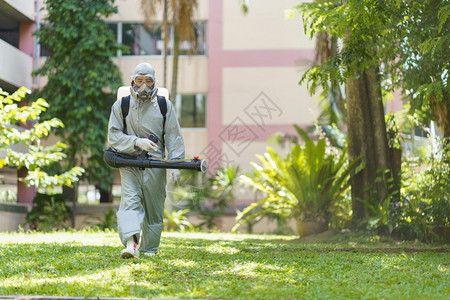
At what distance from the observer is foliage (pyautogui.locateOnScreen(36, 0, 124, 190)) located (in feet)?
72.7

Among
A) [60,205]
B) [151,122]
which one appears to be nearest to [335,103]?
[60,205]

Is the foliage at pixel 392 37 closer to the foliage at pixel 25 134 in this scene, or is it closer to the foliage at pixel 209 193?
the foliage at pixel 25 134

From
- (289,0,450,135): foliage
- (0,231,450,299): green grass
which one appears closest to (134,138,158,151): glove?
(0,231,450,299): green grass

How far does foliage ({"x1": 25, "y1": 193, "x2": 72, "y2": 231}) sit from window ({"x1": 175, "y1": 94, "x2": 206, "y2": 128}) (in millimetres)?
5517

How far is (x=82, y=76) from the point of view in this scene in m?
22.6

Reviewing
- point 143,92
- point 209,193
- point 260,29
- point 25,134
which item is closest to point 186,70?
point 260,29

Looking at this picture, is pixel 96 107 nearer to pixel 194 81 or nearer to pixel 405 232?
pixel 194 81

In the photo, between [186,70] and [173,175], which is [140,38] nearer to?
[186,70]

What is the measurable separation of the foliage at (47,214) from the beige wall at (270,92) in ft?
21.7

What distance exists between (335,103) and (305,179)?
323 inches

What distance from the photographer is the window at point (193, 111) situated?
2497 cm

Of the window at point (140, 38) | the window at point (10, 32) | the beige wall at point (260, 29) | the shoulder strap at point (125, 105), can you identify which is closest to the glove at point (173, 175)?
the shoulder strap at point (125, 105)

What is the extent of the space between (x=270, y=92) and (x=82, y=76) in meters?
6.72

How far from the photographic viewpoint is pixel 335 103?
882 inches
